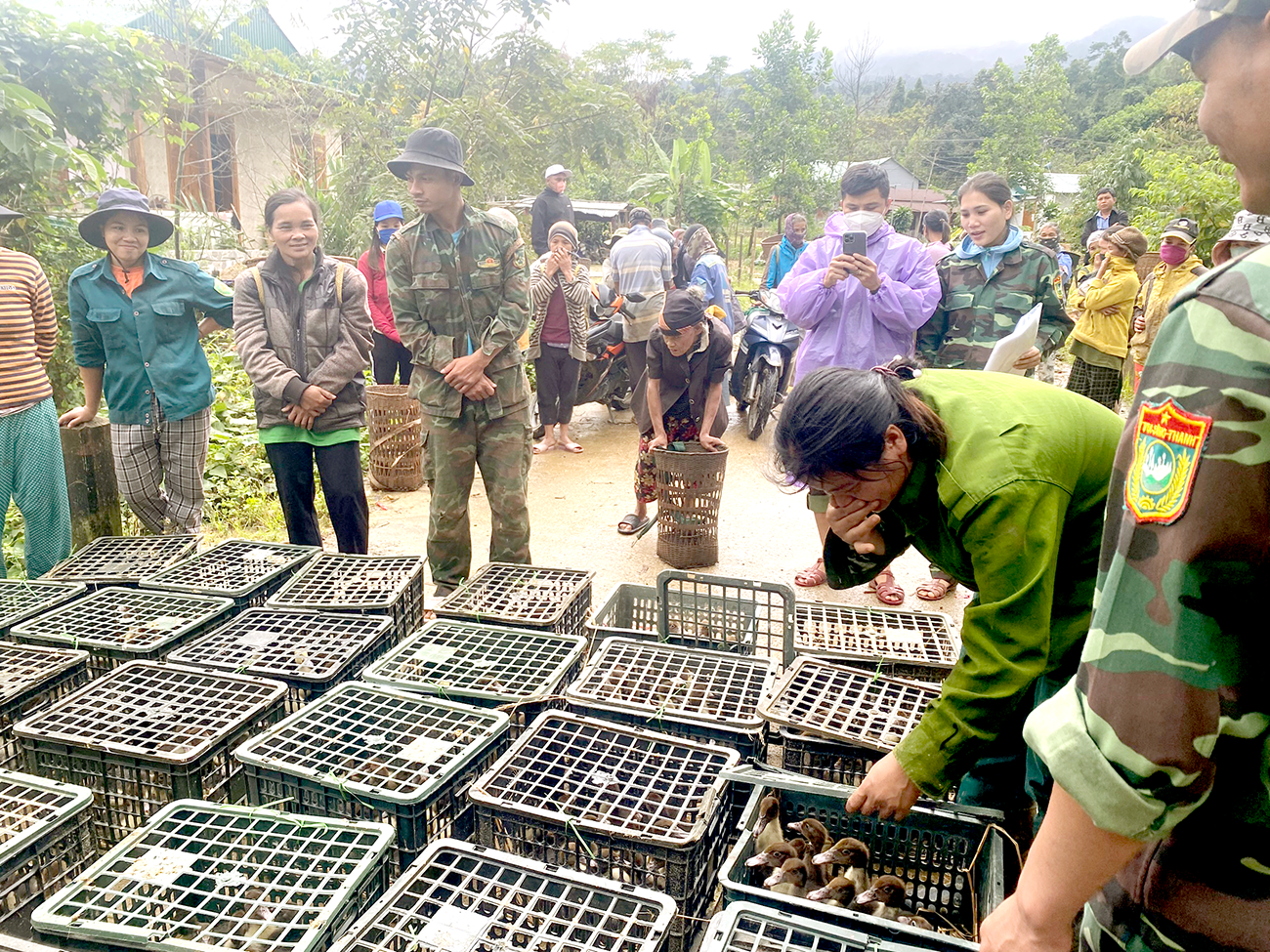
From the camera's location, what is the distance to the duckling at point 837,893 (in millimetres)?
1869

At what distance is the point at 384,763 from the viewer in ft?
7.09

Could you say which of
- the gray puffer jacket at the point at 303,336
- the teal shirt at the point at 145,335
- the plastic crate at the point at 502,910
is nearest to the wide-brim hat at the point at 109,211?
the teal shirt at the point at 145,335

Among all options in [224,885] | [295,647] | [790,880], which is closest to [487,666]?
[295,647]

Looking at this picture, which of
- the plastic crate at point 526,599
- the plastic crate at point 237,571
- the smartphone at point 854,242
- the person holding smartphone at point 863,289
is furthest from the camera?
the person holding smartphone at point 863,289

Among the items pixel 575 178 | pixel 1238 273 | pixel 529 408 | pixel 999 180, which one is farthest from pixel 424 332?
pixel 575 178

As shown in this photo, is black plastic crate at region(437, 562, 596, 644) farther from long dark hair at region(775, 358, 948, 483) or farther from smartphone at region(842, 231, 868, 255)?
smartphone at region(842, 231, 868, 255)

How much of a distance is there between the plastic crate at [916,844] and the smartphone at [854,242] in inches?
107

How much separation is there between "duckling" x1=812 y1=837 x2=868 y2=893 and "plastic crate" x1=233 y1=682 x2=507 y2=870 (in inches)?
35.8

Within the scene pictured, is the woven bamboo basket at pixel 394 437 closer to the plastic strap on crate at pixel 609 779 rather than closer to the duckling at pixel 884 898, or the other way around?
the plastic strap on crate at pixel 609 779

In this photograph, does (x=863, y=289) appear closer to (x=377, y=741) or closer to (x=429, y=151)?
(x=429, y=151)

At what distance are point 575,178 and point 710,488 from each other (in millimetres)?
19624

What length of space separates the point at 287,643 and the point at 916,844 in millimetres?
2067

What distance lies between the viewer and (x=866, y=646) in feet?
9.57

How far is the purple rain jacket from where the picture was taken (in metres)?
4.16
